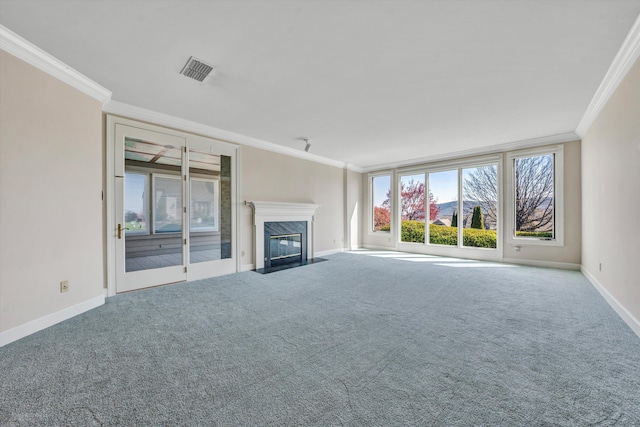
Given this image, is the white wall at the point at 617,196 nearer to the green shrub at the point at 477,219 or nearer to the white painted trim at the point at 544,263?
the white painted trim at the point at 544,263

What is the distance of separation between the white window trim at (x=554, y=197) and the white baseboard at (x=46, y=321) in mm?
7347

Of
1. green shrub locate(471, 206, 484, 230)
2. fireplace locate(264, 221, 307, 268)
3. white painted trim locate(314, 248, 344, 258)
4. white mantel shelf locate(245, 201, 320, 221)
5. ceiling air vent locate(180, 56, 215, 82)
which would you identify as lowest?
white painted trim locate(314, 248, 344, 258)

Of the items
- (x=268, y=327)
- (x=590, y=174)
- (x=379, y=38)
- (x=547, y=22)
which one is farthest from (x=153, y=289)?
(x=590, y=174)

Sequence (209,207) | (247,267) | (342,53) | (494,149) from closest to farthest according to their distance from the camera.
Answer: (342,53), (209,207), (247,267), (494,149)

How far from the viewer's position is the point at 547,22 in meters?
2.03

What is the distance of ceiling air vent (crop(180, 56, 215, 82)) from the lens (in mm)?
2561

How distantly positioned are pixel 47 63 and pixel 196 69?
1376 millimetres

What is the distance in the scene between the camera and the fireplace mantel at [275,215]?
202 inches

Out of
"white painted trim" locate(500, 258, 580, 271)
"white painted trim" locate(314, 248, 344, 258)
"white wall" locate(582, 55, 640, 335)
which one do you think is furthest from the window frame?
"white painted trim" locate(314, 248, 344, 258)

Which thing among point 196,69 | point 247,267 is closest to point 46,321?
point 247,267

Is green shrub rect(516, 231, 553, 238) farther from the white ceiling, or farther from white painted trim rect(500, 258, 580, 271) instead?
the white ceiling

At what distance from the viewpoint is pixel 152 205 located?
4293mm

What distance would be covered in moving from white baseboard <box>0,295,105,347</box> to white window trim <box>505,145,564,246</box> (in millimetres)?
7347

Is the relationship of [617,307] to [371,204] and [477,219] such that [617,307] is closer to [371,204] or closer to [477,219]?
[477,219]
